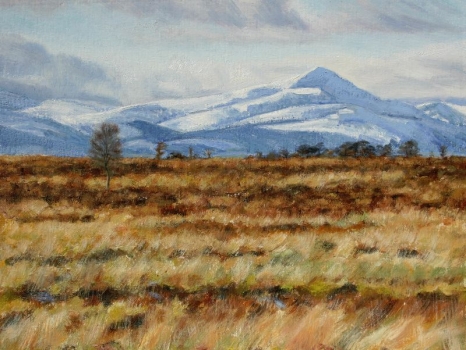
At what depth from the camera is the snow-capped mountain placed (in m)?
9.12

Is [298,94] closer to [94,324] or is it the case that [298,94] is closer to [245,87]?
[245,87]

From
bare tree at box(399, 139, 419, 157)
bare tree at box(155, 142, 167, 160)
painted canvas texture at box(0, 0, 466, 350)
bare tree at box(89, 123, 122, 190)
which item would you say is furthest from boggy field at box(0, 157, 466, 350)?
bare tree at box(89, 123, 122, 190)

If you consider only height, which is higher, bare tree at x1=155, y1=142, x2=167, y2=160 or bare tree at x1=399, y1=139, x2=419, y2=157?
bare tree at x1=155, y1=142, x2=167, y2=160

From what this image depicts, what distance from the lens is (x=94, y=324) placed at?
12.2 feet

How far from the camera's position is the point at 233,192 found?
50.9 feet

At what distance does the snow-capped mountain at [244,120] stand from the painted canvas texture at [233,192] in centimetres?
5

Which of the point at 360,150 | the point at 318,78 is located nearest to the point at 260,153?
the point at 318,78

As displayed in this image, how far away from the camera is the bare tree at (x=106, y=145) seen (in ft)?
34.3

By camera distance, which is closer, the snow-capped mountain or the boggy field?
the boggy field

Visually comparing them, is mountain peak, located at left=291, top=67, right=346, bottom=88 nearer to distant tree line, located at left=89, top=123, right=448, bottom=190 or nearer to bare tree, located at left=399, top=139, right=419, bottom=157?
distant tree line, located at left=89, top=123, right=448, bottom=190

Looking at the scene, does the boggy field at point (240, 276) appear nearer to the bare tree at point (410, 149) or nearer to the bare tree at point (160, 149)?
the bare tree at point (410, 149)

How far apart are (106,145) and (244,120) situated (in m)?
3.54

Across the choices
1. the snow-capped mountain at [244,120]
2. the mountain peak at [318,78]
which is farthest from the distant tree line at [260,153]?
the mountain peak at [318,78]

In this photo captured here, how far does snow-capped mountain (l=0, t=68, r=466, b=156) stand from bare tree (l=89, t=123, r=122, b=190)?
21 cm
